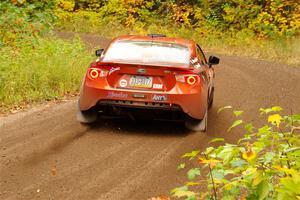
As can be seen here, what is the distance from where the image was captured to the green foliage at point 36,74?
10.8 metres

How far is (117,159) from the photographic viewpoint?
719cm

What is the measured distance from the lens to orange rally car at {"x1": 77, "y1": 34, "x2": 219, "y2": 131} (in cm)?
819

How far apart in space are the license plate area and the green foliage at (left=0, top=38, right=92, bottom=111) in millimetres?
3062

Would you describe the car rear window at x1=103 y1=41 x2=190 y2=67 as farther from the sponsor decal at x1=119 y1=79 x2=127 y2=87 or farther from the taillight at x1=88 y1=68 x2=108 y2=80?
the sponsor decal at x1=119 y1=79 x2=127 y2=87

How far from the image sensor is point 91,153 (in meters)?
7.43

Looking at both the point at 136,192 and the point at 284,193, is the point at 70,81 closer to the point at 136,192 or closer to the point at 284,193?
the point at 136,192

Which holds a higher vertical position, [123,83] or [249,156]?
[249,156]

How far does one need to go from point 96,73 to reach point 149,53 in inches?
35.0

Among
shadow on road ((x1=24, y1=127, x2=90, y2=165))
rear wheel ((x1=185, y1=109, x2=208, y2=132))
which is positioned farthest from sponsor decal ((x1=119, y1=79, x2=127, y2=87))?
rear wheel ((x1=185, y1=109, x2=208, y2=132))

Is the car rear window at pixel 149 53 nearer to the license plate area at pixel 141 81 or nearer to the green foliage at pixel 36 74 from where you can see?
the license plate area at pixel 141 81

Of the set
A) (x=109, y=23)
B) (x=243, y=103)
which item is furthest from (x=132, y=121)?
(x=109, y=23)

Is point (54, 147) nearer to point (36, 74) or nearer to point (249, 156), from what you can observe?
point (36, 74)

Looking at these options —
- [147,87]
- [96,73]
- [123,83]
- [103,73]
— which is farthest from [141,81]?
[96,73]

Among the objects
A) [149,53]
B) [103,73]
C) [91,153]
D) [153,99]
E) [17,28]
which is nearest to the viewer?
[91,153]
